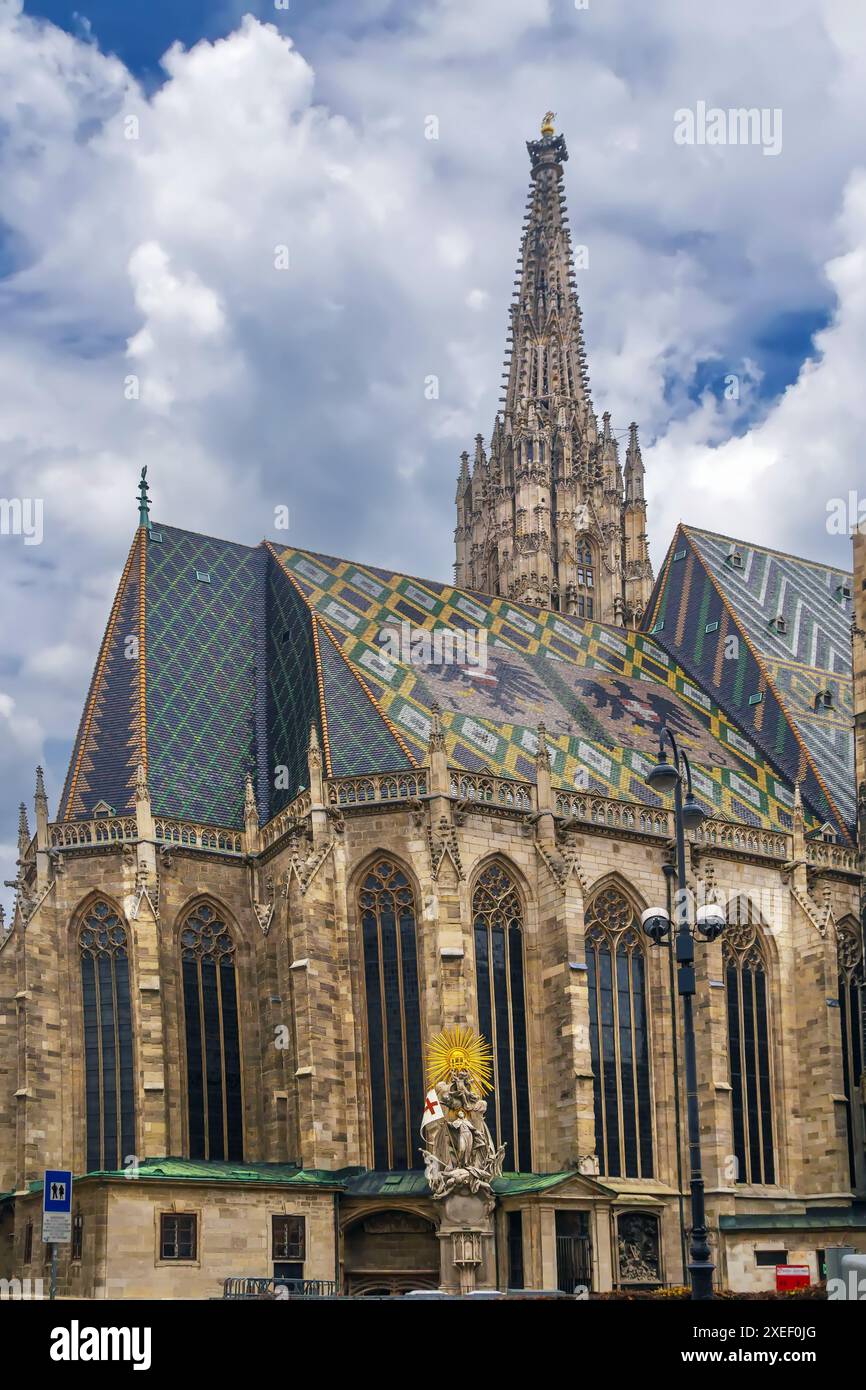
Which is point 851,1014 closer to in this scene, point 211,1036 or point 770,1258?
Result: point 770,1258

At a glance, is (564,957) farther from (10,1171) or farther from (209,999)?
(10,1171)

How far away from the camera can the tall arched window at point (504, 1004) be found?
3706cm

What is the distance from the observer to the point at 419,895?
37250 mm

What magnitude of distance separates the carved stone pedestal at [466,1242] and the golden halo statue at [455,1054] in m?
2.54

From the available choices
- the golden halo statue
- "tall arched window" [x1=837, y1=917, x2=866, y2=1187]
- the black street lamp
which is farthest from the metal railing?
"tall arched window" [x1=837, y1=917, x2=866, y2=1187]

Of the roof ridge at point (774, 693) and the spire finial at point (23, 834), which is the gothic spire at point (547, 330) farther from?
the spire finial at point (23, 834)

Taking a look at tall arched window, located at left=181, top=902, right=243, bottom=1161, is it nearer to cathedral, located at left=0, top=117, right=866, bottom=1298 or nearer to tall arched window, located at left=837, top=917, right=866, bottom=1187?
cathedral, located at left=0, top=117, right=866, bottom=1298

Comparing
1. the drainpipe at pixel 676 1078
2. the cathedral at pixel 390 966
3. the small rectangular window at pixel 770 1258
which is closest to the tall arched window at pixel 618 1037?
the cathedral at pixel 390 966

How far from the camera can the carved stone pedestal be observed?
1283 inches

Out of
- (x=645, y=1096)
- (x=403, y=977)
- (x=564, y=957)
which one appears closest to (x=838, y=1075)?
(x=645, y=1096)

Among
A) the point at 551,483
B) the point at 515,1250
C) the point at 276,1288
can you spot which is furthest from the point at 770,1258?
the point at 551,483

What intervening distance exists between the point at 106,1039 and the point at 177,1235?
21.3 feet

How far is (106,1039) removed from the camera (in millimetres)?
37500

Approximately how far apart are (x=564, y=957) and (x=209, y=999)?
813 centimetres
